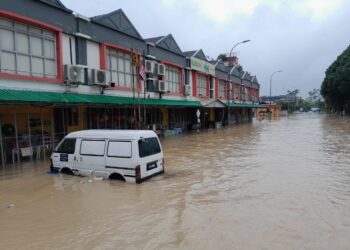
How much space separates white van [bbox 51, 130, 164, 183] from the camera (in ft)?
31.0

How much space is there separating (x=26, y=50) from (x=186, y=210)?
11586 millimetres

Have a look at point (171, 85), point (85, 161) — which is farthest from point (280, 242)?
point (171, 85)

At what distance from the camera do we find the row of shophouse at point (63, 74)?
14086 millimetres

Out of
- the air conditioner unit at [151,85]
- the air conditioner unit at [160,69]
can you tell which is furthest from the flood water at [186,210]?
the air conditioner unit at [160,69]

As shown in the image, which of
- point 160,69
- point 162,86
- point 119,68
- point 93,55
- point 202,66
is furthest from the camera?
point 202,66

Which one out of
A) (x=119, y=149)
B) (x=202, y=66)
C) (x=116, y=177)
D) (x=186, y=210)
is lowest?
(x=186, y=210)

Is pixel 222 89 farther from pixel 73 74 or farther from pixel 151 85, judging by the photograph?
pixel 73 74

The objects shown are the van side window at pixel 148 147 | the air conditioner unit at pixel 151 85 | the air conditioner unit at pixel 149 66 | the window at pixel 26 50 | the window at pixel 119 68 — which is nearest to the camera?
the van side window at pixel 148 147

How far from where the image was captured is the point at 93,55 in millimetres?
18766

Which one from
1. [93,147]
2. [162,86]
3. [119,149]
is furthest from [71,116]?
[119,149]

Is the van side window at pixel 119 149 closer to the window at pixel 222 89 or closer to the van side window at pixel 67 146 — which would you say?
the van side window at pixel 67 146

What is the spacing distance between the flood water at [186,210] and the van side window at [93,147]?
2.96 ft

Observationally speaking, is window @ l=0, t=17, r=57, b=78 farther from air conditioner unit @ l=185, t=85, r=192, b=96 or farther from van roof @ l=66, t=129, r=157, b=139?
air conditioner unit @ l=185, t=85, r=192, b=96

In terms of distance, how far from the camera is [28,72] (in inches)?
585
